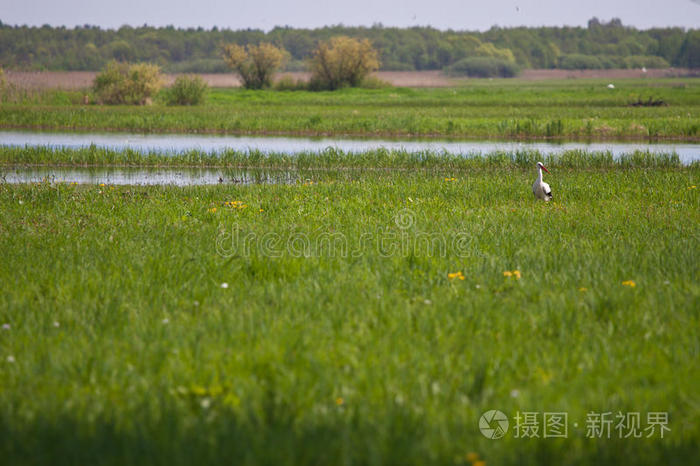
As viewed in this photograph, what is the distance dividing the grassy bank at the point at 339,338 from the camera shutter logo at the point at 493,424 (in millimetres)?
80

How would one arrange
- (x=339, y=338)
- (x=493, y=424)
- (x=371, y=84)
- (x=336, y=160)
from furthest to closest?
(x=371, y=84)
(x=336, y=160)
(x=339, y=338)
(x=493, y=424)

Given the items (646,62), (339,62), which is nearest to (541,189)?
(339,62)

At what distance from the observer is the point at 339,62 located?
7875 cm

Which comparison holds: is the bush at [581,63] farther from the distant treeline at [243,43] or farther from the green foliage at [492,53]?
the green foliage at [492,53]

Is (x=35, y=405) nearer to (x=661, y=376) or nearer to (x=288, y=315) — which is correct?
(x=288, y=315)

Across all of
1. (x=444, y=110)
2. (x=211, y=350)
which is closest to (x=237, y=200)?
(x=211, y=350)

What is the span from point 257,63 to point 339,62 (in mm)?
9896

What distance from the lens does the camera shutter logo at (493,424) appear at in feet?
14.7

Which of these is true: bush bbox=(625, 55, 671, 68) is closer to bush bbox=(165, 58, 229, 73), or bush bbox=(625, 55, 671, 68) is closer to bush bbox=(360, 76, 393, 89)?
bush bbox=(165, 58, 229, 73)

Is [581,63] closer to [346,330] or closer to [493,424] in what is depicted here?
[346,330]

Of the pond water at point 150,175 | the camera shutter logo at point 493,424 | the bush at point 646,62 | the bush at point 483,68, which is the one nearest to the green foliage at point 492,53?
the bush at point 483,68

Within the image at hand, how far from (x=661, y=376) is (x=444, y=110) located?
44.5 m

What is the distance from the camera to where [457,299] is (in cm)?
713

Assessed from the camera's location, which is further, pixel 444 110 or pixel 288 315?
pixel 444 110
